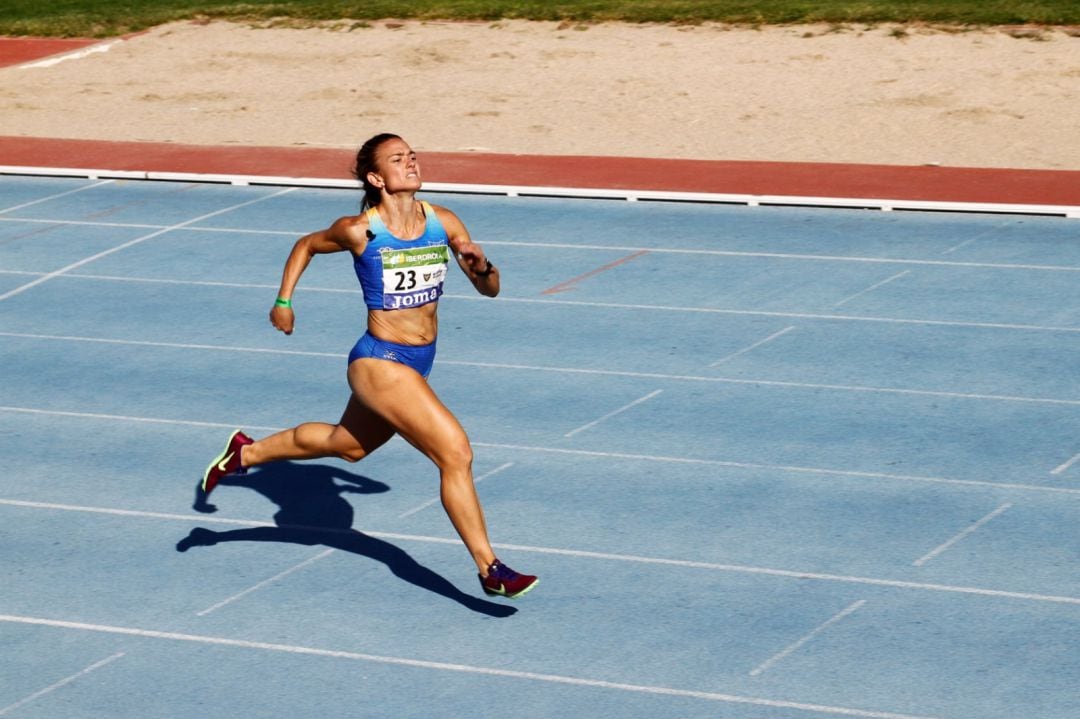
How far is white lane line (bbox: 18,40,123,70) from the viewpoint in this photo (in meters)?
25.1

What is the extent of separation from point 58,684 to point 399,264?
87.4 inches

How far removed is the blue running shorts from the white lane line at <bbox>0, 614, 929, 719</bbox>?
4.00ft

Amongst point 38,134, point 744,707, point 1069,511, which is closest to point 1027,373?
point 1069,511

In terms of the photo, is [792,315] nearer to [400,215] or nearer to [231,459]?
[231,459]

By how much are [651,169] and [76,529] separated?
382 inches

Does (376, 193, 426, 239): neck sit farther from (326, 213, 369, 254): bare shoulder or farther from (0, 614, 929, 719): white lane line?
(0, 614, 929, 719): white lane line

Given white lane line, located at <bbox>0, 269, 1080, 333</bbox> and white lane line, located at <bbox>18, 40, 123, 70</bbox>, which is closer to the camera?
white lane line, located at <bbox>0, 269, 1080, 333</bbox>

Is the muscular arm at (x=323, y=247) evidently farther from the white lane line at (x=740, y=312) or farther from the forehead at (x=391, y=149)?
the white lane line at (x=740, y=312)

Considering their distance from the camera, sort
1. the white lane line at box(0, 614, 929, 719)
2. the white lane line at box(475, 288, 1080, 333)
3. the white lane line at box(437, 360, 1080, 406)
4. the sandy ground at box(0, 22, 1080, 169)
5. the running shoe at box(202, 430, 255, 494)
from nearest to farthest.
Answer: the white lane line at box(0, 614, 929, 719) < the running shoe at box(202, 430, 255, 494) < the white lane line at box(437, 360, 1080, 406) < the white lane line at box(475, 288, 1080, 333) < the sandy ground at box(0, 22, 1080, 169)

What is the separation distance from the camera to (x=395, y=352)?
7309mm

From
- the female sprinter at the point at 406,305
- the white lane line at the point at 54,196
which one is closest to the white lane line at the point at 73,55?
the white lane line at the point at 54,196

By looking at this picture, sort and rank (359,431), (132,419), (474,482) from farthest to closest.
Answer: (132,419)
(474,482)
(359,431)

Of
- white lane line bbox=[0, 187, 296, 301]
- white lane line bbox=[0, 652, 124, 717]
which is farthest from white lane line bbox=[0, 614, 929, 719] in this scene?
white lane line bbox=[0, 187, 296, 301]

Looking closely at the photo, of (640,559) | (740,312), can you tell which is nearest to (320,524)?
(640,559)
